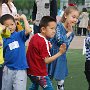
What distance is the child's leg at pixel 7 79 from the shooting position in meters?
5.21

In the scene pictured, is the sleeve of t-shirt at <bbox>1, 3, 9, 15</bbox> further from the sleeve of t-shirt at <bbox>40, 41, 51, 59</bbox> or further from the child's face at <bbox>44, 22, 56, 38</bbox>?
Result: the sleeve of t-shirt at <bbox>40, 41, 51, 59</bbox>

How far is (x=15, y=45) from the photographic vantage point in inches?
206

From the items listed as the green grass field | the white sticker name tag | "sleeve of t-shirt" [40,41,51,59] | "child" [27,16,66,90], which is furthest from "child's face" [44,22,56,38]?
the green grass field

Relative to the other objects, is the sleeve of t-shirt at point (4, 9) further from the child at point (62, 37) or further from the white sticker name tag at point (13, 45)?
the white sticker name tag at point (13, 45)

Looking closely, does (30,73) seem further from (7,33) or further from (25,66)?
(7,33)

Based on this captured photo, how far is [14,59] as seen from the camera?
5.22 m

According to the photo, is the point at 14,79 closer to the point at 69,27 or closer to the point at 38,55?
the point at 38,55

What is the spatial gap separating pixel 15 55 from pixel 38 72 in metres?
0.36

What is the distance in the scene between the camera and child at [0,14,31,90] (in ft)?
17.1

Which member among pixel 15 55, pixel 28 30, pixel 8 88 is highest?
pixel 28 30

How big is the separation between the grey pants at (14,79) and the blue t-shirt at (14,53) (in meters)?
0.05

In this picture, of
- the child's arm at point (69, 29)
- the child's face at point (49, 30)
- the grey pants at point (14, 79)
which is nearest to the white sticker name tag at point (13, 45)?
the grey pants at point (14, 79)

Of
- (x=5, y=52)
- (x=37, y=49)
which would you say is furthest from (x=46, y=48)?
(x=5, y=52)

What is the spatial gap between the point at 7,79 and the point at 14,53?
1.12 ft
